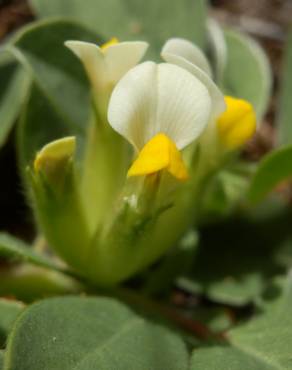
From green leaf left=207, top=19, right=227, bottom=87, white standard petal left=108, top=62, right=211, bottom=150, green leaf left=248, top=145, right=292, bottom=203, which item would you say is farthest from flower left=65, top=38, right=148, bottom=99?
green leaf left=207, top=19, right=227, bottom=87

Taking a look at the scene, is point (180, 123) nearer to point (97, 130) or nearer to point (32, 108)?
point (97, 130)

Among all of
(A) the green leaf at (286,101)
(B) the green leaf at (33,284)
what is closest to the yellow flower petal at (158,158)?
(B) the green leaf at (33,284)

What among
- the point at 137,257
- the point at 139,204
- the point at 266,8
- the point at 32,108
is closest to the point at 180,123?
the point at 139,204

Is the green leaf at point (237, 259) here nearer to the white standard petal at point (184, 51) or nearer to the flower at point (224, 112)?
the flower at point (224, 112)

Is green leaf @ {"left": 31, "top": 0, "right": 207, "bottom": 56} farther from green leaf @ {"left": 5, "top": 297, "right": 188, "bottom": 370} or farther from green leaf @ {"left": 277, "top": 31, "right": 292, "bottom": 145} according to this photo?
green leaf @ {"left": 5, "top": 297, "right": 188, "bottom": 370}

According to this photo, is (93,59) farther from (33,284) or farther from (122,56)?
(33,284)

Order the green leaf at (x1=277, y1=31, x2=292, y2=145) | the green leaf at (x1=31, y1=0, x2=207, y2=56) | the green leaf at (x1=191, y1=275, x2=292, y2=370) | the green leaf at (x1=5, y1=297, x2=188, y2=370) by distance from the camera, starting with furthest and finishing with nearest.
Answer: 1. the green leaf at (x1=277, y1=31, x2=292, y2=145)
2. the green leaf at (x1=31, y1=0, x2=207, y2=56)
3. the green leaf at (x1=191, y1=275, x2=292, y2=370)
4. the green leaf at (x1=5, y1=297, x2=188, y2=370)
